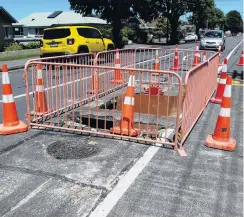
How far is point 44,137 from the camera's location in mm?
5109

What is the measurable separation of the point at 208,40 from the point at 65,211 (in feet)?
89.3

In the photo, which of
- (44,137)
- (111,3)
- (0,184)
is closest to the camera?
(0,184)

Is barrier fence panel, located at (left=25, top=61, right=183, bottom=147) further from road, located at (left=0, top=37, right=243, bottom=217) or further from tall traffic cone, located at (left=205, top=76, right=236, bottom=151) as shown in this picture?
tall traffic cone, located at (left=205, top=76, right=236, bottom=151)

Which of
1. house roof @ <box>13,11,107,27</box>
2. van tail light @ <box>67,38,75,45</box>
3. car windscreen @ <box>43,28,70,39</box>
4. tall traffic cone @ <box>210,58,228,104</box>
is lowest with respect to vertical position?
tall traffic cone @ <box>210,58,228,104</box>

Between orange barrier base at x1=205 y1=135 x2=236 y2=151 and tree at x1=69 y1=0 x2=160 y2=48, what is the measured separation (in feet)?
99.1

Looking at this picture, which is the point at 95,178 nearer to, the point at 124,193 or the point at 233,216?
the point at 124,193

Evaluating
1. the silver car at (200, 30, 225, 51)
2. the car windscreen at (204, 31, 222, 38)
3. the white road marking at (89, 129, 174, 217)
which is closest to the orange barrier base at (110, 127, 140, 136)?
the white road marking at (89, 129, 174, 217)

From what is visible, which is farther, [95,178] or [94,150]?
[94,150]

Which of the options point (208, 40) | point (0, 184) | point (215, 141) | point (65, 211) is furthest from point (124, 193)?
point (208, 40)

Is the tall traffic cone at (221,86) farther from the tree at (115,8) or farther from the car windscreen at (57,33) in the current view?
the tree at (115,8)

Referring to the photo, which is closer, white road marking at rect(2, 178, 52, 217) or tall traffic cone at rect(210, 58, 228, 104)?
white road marking at rect(2, 178, 52, 217)

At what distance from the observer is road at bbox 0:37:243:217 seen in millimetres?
3148

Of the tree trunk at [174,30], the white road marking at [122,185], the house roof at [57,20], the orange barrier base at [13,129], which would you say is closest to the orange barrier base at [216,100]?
the white road marking at [122,185]

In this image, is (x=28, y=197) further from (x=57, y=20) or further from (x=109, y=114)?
(x=57, y=20)
